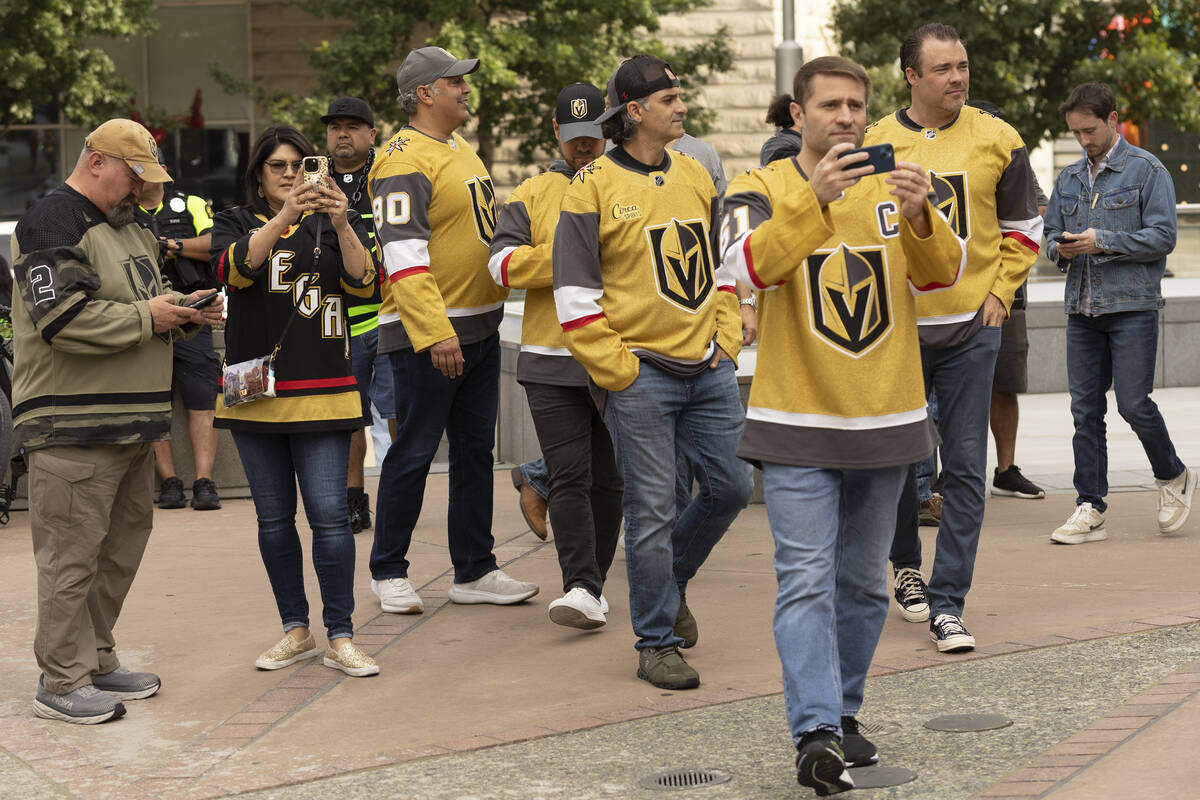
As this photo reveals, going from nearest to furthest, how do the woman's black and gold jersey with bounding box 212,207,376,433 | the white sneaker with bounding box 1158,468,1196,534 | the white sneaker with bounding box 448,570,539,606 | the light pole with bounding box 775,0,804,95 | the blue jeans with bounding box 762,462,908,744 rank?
the blue jeans with bounding box 762,462,908,744 < the woman's black and gold jersey with bounding box 212,207,376,433 < the white sneaker with bounding box 448,570,539,606 < the white sneaker with bounding box 1158,468,1196,534 < the light pole with bounding box 775,0,804,95

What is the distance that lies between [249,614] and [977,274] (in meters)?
3.15

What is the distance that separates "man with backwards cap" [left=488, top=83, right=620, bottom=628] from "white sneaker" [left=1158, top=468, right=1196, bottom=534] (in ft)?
9.94

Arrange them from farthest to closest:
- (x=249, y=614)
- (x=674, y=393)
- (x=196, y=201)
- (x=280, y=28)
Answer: (x=280, y=28) < (x=196, y=201) < (x=249, y=614) < (x=674, y=393)

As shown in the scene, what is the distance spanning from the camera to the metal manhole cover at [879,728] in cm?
502

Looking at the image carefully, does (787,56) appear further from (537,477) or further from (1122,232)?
(537,477)

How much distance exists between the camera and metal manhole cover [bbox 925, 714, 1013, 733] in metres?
5.05

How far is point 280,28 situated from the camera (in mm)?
27281

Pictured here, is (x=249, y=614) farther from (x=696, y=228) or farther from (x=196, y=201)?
(x=196, y=201)

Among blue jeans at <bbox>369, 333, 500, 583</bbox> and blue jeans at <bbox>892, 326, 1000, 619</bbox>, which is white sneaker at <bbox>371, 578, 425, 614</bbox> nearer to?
blue jeans at <bbox>369, 333, 500, 583</bbox>

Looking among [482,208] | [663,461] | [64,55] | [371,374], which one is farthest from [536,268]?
[64,55]

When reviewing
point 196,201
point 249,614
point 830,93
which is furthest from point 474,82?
point 830,93

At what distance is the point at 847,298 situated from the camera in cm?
447

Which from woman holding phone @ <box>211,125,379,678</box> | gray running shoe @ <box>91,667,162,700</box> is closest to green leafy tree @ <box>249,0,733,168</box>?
woman holding phone @ <box>211,125,379,678</box>

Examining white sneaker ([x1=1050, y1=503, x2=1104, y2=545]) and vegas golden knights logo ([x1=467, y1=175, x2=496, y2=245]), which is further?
white sneaker ([x1=1050, y1=503, x2=1104, y2=545])
